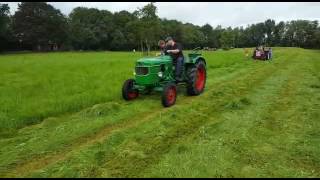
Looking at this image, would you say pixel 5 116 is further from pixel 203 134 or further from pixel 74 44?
pixel 74 44

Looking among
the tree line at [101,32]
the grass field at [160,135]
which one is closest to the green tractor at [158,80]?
the grass field at [160,135]

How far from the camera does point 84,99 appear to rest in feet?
37.4

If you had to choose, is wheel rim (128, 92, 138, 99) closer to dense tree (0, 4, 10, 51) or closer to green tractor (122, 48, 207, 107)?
green tractor (122, 48, 207, 107)

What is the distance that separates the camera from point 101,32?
3376 inches

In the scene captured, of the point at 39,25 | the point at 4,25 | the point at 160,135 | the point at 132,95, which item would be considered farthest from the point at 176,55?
the point at 39,25

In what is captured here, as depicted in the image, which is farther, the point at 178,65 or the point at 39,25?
the point at 39,25

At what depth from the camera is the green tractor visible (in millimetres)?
10789

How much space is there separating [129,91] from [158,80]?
94 cm

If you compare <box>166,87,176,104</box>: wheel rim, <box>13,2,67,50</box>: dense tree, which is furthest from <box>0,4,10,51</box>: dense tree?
<box>166,87,176,104</box>: wheel rim

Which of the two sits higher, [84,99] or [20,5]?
[20,5]

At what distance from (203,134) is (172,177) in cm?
222

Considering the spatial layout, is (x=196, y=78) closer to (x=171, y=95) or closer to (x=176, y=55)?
(x=176, y=55)

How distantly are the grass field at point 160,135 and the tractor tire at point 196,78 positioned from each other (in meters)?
0.33

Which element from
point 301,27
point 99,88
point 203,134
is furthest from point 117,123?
point 301,27
